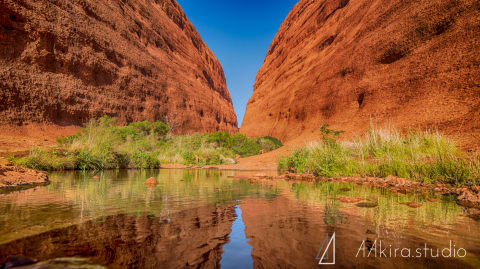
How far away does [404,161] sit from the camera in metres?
5.70

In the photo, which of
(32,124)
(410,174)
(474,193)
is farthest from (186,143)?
(474,193)

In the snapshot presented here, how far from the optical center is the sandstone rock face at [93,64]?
19323 mm

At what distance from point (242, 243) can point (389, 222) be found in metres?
1.36

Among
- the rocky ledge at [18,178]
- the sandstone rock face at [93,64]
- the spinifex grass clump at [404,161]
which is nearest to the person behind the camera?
the rocky ledge at [18,178]

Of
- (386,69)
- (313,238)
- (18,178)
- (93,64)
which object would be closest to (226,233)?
(313,238)

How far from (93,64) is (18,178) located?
25.3 meters

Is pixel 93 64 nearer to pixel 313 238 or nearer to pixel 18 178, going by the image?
pixel 18 178

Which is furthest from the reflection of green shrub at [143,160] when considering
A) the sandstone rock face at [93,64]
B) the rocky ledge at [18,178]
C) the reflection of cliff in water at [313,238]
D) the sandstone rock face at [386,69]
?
the sandstone rock face at [93,64]

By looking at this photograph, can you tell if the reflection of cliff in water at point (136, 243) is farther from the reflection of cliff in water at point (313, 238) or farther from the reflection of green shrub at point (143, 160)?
the reflection of green shrub at point (143, 160)

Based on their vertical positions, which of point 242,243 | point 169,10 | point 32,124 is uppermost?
point 169,10

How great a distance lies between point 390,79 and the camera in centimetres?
1644

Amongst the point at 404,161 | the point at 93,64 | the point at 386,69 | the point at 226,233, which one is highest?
the point at 93,64

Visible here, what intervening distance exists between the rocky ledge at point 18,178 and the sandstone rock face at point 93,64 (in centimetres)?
1945

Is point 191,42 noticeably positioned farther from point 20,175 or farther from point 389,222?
point 389,222
